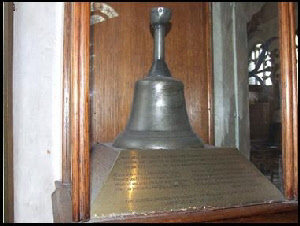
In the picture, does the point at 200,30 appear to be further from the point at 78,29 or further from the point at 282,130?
the point at 78,29

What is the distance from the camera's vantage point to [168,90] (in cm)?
102

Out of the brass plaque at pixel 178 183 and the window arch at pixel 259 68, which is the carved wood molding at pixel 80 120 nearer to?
the brass plaque at pixel 178 183

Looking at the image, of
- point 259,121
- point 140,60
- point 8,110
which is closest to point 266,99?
point 259,121

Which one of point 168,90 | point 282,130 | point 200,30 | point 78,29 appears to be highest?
point 200,30

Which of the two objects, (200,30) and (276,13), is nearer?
(276,13)

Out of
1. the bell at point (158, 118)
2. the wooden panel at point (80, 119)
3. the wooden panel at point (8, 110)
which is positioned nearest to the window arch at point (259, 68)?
the bell at point (158, 118)

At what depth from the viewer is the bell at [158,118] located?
0.95 metres

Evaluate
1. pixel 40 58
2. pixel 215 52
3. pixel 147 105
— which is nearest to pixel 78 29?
pixel 147 105

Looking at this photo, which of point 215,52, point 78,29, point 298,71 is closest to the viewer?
point 78,29

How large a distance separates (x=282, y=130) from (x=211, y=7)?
64 cm

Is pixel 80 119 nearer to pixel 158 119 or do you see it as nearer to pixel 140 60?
pixel 158 119

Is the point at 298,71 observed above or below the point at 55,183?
above

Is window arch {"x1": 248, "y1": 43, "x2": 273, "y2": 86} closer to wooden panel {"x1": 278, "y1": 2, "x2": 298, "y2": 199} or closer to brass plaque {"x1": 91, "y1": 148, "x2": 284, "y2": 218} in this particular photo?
wooden panel {"x1": 278, "y1": 2, "x2": 298, "y2": 199}

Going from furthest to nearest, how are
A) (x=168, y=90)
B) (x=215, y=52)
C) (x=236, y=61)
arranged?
(x=215, y=52)
(x=236, y=61)
(x=168, y=90)
